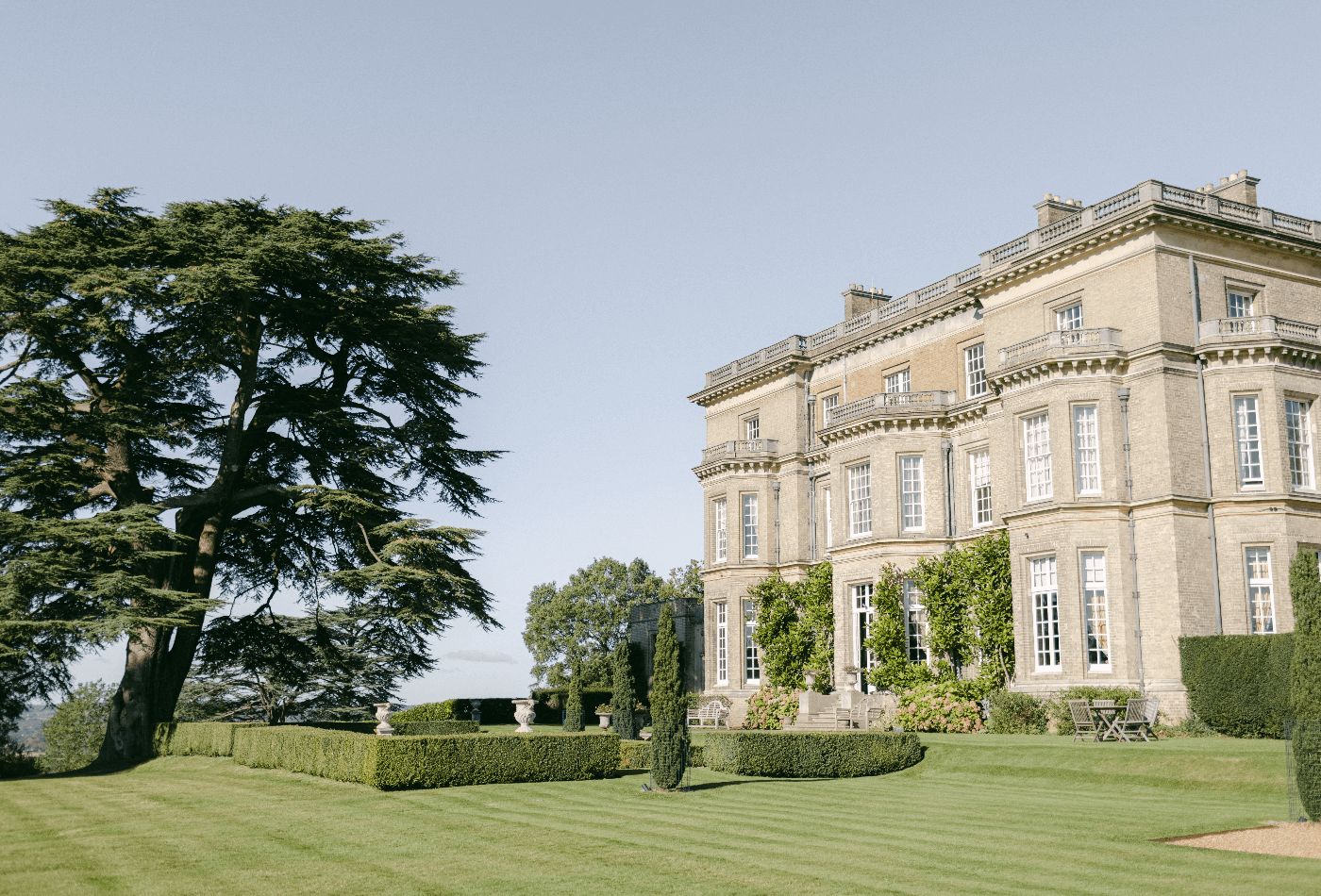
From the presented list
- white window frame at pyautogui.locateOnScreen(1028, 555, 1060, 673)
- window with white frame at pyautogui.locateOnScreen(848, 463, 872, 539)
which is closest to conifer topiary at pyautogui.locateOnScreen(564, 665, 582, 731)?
window with white frame at pyautogui.locateOnScreen(848, 463, 872, 539)

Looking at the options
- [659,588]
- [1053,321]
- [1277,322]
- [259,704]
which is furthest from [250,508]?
[659,588]

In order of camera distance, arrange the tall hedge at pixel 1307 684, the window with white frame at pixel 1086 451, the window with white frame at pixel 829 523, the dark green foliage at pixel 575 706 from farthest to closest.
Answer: the window with white frame at pixel 829 523 → the dark green foliage at pixel 575 706 → the window with white frame at pixel 1086 451 → the tall hedge at pixel 1307 684

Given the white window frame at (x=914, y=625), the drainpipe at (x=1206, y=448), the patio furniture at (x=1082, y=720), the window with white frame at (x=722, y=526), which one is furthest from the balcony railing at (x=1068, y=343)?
the window with white frame at (x=722, y=526)

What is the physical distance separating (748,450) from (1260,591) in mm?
19486

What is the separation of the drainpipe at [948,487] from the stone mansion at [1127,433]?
0.16 feet

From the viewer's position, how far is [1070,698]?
27.9 metres

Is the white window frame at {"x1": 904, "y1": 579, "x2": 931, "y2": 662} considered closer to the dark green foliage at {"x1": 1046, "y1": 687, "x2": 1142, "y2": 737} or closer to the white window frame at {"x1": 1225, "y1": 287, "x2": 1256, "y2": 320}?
the dark green foliage at {"x1": 1046, "y1": 687, "x2": 1142, "y2": 737}

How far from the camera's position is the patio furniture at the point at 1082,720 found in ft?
81.3

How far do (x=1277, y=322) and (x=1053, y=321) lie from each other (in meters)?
5.49

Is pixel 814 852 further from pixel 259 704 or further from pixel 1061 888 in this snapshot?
pixel 259 704

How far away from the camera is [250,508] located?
117 feet

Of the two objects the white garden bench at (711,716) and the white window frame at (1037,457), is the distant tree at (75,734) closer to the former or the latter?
the white garden bench at (711,716)

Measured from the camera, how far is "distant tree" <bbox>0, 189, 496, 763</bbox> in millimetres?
29328

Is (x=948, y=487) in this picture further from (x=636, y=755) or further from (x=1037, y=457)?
(x=636, y=755)
